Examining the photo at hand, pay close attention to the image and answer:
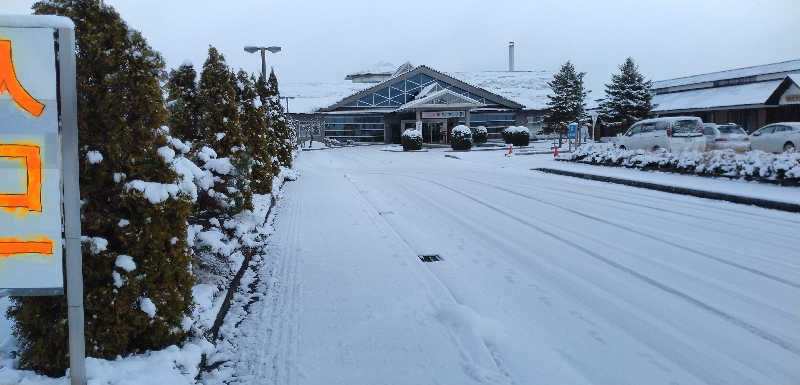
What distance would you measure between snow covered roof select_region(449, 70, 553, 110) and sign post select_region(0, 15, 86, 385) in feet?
169

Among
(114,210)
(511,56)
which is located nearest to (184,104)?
(114,210)

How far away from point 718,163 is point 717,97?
25846 millimetres

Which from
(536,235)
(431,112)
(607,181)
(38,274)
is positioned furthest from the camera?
(431,112)

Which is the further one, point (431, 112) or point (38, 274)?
point (431, 112)

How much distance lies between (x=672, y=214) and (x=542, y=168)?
1095cm

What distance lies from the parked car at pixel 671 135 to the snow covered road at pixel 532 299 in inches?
399

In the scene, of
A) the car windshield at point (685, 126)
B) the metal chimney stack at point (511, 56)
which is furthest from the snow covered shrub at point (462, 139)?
the metal chimney stack at point (511, 56)

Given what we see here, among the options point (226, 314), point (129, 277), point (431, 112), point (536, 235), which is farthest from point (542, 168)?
point (431, 112)

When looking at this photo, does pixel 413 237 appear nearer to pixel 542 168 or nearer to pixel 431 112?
pixel 542 168

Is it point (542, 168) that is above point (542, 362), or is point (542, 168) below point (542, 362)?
above

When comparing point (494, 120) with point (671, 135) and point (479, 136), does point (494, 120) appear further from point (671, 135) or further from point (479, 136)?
point (671, 135)

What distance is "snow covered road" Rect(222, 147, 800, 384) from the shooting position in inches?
174

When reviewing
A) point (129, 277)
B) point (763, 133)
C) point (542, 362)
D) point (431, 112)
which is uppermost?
point (431, 112)

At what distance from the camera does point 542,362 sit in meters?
4.48
